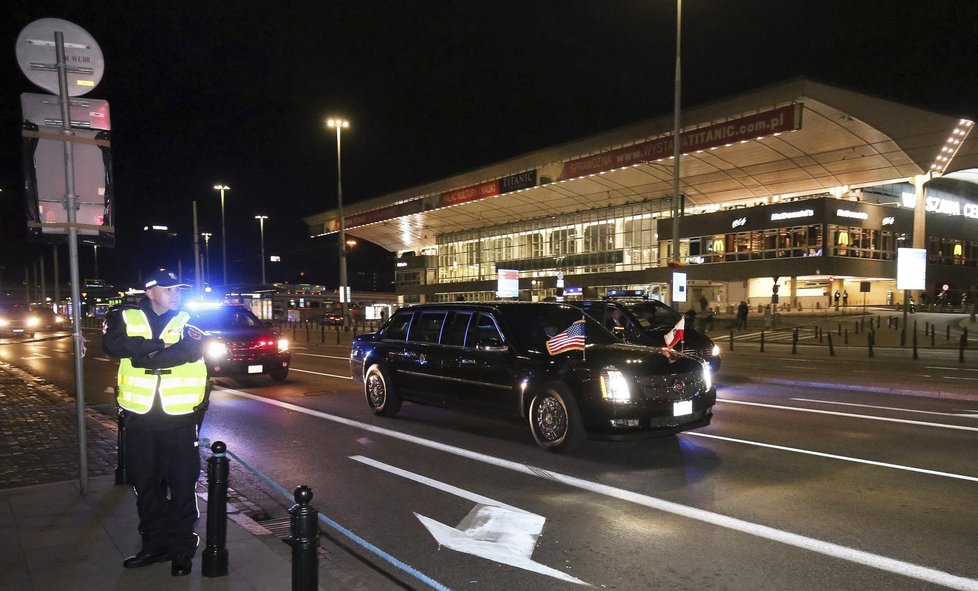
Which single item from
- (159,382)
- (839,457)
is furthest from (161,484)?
(839,457)

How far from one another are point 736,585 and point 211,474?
3368mm

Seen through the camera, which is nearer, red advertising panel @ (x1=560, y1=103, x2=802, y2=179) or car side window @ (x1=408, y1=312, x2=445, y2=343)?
car side window @ (x1=408, y1=312, x2=445, y2=343)

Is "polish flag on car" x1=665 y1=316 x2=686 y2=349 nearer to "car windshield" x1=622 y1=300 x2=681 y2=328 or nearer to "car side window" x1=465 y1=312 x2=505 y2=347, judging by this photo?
"car windshield" x1=622 y1=300 x2=681 y2=328

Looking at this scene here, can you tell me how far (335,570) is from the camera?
4.25 metres

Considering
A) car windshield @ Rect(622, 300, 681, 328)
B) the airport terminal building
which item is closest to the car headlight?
car windshield @ Rect(622, 300, 681, 328)

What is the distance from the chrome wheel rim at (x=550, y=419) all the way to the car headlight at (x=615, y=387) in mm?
597

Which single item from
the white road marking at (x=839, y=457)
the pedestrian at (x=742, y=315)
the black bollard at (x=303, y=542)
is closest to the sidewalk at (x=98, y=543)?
the black bollard at (x=303, y=542)

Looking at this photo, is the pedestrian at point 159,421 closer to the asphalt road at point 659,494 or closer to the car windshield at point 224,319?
the asphalt road at point 659,494

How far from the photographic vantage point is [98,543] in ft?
14.6

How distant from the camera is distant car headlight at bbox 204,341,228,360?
520 inches

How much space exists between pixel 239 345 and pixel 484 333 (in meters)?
7.32

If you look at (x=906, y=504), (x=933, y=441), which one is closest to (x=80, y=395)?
(x=906, y=504)

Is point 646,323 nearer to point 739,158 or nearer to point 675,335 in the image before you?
point 675,335

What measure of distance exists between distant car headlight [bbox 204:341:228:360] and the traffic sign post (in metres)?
7.86
